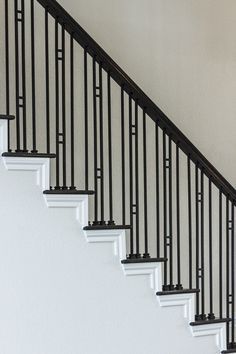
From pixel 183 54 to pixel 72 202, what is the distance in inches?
96.5

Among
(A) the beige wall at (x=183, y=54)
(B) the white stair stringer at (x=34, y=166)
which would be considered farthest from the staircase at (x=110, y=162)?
(A) the beige wall at (x=183, y=54)

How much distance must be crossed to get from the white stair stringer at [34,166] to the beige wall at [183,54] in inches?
75.9

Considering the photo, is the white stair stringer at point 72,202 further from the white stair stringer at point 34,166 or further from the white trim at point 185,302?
the white trim at point 185,302

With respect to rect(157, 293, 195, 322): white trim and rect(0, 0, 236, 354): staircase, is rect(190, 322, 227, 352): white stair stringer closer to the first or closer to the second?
rect(0, 0, 236, 354): staircase

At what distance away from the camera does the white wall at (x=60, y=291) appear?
2.81 m

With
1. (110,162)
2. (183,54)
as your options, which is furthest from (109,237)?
(183,54)

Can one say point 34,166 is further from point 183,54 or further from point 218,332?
point 183,54

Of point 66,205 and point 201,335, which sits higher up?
point 66,205

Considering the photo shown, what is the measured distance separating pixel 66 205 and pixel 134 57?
6.94 feet

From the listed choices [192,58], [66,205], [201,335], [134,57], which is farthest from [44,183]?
[192,58]

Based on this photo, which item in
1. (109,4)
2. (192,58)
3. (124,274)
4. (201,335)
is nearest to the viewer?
(124,274)

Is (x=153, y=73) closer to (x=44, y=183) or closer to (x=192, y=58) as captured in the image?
(x=192, y=58)

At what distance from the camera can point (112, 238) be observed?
306cm

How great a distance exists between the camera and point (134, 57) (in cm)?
454
